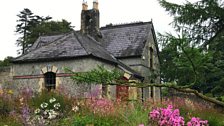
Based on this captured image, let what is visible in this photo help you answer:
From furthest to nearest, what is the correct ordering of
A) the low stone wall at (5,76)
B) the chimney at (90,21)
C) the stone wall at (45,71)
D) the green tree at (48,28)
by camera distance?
the green tree at (48,28) < the chimney at (90,21) < the low stone wall at (5,76) < the stone wall at (45,71)

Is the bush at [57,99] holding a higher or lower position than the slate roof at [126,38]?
lower

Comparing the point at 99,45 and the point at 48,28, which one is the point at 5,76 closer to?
the point at 99,45

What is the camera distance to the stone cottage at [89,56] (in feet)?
68.3

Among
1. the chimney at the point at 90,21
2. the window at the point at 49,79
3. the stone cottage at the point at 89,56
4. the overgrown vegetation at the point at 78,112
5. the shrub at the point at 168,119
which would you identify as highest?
the chimney at the point at 90,21

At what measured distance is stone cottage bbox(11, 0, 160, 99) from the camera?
68.3ft

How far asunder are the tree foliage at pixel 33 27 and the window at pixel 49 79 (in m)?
19.2

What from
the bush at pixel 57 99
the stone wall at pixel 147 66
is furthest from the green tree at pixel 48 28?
the bush at pixel 57 99

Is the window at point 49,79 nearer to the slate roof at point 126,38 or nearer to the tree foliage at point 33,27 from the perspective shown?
the slate roof at point 126,38

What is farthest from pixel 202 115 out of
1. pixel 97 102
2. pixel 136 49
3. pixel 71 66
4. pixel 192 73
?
pixel 136 49

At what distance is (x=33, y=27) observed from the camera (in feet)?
164

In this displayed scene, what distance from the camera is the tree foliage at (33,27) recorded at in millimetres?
44972

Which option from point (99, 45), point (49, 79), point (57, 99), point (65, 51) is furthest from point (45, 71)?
point (57, 99)

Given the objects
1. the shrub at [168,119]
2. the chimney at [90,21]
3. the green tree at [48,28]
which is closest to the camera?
the shrub at [168,119]

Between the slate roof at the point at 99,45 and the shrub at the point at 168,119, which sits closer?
the shrub at the point at 168,119
